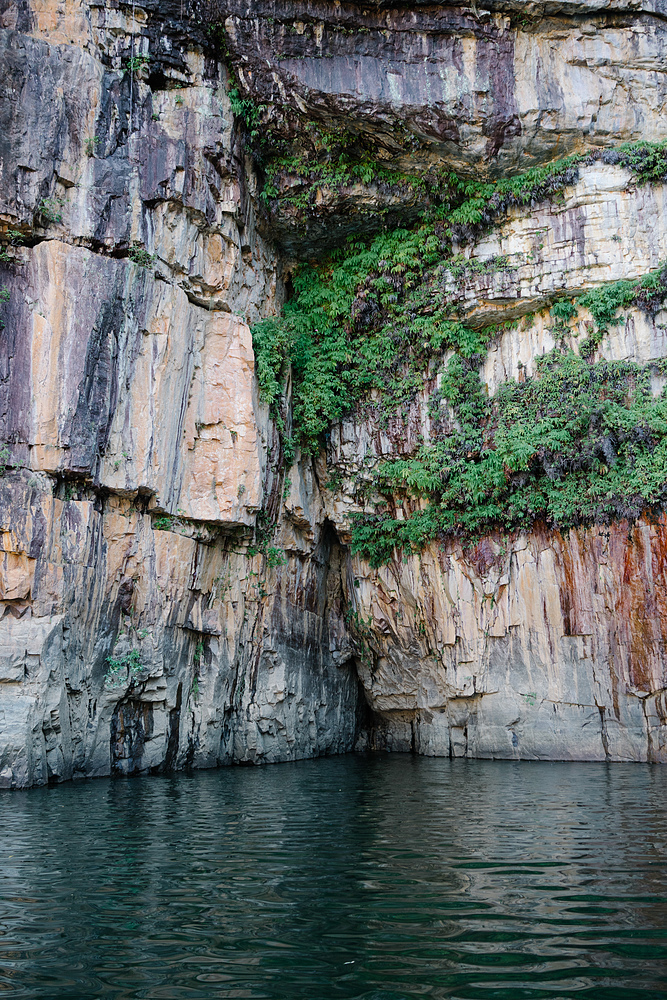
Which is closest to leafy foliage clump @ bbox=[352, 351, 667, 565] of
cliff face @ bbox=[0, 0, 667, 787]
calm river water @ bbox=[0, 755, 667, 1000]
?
cliff face @ bbox=[0, 0, 667, 787]

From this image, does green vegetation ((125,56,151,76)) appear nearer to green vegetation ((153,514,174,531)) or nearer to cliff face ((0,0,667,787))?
cliff face ((0,0,667,787))

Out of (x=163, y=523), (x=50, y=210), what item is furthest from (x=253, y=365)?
(x=50, y=210)

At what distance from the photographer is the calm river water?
139 inches

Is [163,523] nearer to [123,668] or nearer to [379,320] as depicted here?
[123,668]

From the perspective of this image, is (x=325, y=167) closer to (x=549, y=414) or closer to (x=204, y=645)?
(x=549, y=414)

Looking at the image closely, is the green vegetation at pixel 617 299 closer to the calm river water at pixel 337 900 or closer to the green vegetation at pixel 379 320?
the green vegetation at pixel 379 320

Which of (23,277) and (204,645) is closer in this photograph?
(23,277)

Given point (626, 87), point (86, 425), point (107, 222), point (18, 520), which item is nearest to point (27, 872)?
point (18, 520)

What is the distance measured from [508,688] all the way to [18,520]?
39.3 ft

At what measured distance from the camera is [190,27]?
17672 mm

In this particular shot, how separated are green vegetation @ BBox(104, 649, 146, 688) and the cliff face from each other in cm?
4

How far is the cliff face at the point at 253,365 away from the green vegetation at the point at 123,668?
0.15ft

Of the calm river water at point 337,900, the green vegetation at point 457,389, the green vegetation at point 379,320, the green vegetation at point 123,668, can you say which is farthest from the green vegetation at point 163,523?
the calm river water at point 337,900

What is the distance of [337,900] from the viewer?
493 cm
